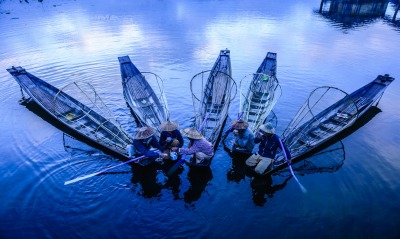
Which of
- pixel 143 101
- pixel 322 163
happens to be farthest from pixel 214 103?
pixel 322 163

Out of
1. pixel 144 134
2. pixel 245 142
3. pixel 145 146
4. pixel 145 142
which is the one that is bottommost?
pixel 245 142

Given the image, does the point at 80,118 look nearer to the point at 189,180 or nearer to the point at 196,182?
the point at 189,180

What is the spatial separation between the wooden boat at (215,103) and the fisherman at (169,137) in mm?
1049

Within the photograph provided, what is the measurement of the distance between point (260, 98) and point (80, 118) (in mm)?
7638

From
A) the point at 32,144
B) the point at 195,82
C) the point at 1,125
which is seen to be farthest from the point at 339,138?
the point at 1,125

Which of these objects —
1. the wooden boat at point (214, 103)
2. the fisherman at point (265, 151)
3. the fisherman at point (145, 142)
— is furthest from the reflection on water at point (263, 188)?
the fisherman at point (145, 142)

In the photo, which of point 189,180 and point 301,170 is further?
point 301,170

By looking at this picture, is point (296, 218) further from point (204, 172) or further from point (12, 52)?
point (12, 52)

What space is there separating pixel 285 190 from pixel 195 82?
29.2 feet

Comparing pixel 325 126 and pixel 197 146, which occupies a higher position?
pixel 197 146

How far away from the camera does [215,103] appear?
9703 mm

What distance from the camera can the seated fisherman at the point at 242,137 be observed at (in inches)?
265

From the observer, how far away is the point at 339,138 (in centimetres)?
862

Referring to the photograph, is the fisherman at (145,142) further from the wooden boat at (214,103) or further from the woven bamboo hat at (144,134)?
the wooden boat at (214,103)
